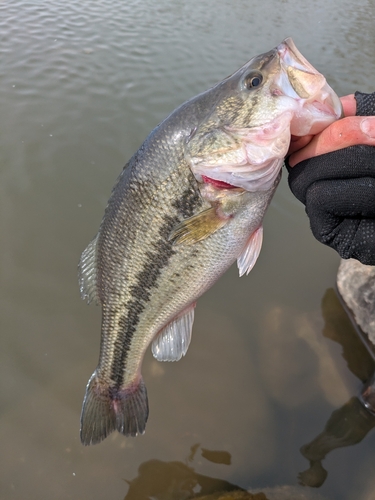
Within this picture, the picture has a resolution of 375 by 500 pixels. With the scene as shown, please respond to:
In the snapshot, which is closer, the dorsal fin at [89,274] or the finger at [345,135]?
the finger at [345,135]

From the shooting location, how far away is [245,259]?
2.07 meters

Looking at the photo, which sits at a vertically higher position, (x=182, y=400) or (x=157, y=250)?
(x=157, y=250)

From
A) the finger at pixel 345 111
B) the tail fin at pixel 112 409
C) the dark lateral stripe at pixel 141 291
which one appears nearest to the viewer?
the finger at pixel 345 111

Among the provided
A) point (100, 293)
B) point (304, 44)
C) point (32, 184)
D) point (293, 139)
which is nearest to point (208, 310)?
point (100, 293)

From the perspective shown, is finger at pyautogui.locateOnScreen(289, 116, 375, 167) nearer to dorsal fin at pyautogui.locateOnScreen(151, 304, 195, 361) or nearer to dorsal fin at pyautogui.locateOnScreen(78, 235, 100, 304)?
dorsal fin at pyautogui.locateOnScreen(151, 304, 195, 361)

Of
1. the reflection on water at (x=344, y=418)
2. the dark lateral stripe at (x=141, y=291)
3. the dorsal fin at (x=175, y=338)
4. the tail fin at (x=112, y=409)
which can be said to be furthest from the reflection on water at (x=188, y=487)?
Result: the dorsal fin at (x=175, y=338)

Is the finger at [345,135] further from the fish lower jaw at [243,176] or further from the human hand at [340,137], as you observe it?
the fish lower jaw at [243,176]

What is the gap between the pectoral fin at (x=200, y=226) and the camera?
6.15ft

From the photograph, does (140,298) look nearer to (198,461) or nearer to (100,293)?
(100,293)

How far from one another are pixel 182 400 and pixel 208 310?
95cm

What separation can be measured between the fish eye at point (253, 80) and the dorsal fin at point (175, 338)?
4.26 feet

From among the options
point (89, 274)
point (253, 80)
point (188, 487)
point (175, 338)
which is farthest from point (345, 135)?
point (188, 487)

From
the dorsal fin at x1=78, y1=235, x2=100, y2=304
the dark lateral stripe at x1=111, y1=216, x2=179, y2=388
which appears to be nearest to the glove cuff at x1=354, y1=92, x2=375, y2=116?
the dark lateral stripe at x1=111, y1=216, x2=179, y2=388

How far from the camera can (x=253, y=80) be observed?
1.80m
